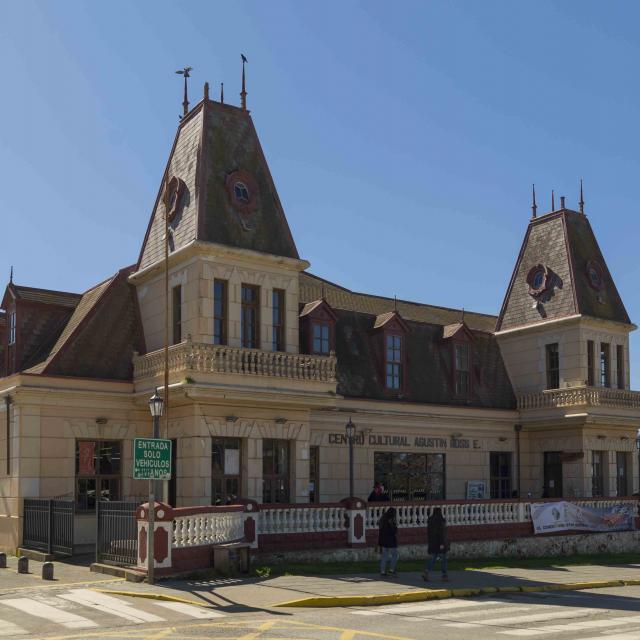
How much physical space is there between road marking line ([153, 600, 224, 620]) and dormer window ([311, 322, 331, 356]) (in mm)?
14216

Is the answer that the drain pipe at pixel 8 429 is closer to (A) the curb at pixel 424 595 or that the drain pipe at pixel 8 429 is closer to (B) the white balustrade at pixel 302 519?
(B) the white balustrade at pixel 302 519

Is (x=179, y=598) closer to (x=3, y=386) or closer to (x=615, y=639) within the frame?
(x=615, y=639)

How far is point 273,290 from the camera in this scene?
94.7ft

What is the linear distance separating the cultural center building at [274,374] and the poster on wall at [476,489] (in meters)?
0.09

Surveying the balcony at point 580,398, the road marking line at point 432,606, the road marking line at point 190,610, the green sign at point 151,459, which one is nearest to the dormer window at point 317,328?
the balcony at point 580,398

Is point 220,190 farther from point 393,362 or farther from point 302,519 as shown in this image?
point 302,519

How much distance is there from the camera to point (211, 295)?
27.2 meters

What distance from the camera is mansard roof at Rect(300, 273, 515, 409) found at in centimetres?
3353

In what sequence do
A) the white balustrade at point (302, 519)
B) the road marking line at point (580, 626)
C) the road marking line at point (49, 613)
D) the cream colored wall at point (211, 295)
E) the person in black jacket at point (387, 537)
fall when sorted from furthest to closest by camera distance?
the cream colored wall at point (211, 295)
the white balustrade at point (302, 519)
the person in black jacket at point (387, 537)
the road marking line at point (49, 613)
the road marking line at point (580, 626)

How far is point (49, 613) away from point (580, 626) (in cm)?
927

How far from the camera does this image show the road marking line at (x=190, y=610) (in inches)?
664

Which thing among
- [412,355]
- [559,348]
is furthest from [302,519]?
[559,348]

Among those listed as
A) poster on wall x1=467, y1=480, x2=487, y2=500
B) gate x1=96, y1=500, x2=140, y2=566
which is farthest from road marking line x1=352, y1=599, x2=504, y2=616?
poster on wall x1=467, y1=480, x2=487, y2=500

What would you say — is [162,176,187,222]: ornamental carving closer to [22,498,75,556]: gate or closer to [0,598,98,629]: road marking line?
[22,498,75,556]: gate
